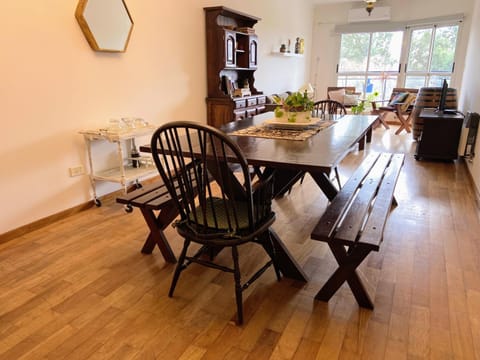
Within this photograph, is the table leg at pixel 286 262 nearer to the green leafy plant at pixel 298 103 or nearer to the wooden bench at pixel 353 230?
the wooden bench at pixel 353 230

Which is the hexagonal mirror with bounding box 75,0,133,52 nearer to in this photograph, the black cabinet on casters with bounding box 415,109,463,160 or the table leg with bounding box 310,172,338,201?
the table leg with bounding box 310,172,338,201

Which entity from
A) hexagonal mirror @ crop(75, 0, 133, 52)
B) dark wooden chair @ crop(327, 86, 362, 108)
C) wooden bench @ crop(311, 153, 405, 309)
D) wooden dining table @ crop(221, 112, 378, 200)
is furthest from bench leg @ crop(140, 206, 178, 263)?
dark wooden chair @ crop(327, 86, 362, 108)

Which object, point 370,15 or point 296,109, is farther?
point 370,15

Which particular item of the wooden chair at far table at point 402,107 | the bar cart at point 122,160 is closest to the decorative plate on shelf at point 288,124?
the bar cart at point 122,160

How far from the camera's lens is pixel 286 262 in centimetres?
195

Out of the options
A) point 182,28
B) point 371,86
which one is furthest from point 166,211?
point 371,86

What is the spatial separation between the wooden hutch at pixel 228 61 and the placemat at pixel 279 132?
175 cm

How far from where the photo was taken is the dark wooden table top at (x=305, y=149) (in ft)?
5.33

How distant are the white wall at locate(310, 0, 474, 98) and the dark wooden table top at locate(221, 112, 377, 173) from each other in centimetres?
592

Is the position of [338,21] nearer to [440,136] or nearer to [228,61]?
[440,136]

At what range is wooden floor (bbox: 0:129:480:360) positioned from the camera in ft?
4.90

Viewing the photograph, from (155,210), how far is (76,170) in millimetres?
1239

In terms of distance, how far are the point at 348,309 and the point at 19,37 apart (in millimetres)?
2679

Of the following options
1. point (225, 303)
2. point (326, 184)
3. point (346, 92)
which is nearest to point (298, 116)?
point (326, 184)
